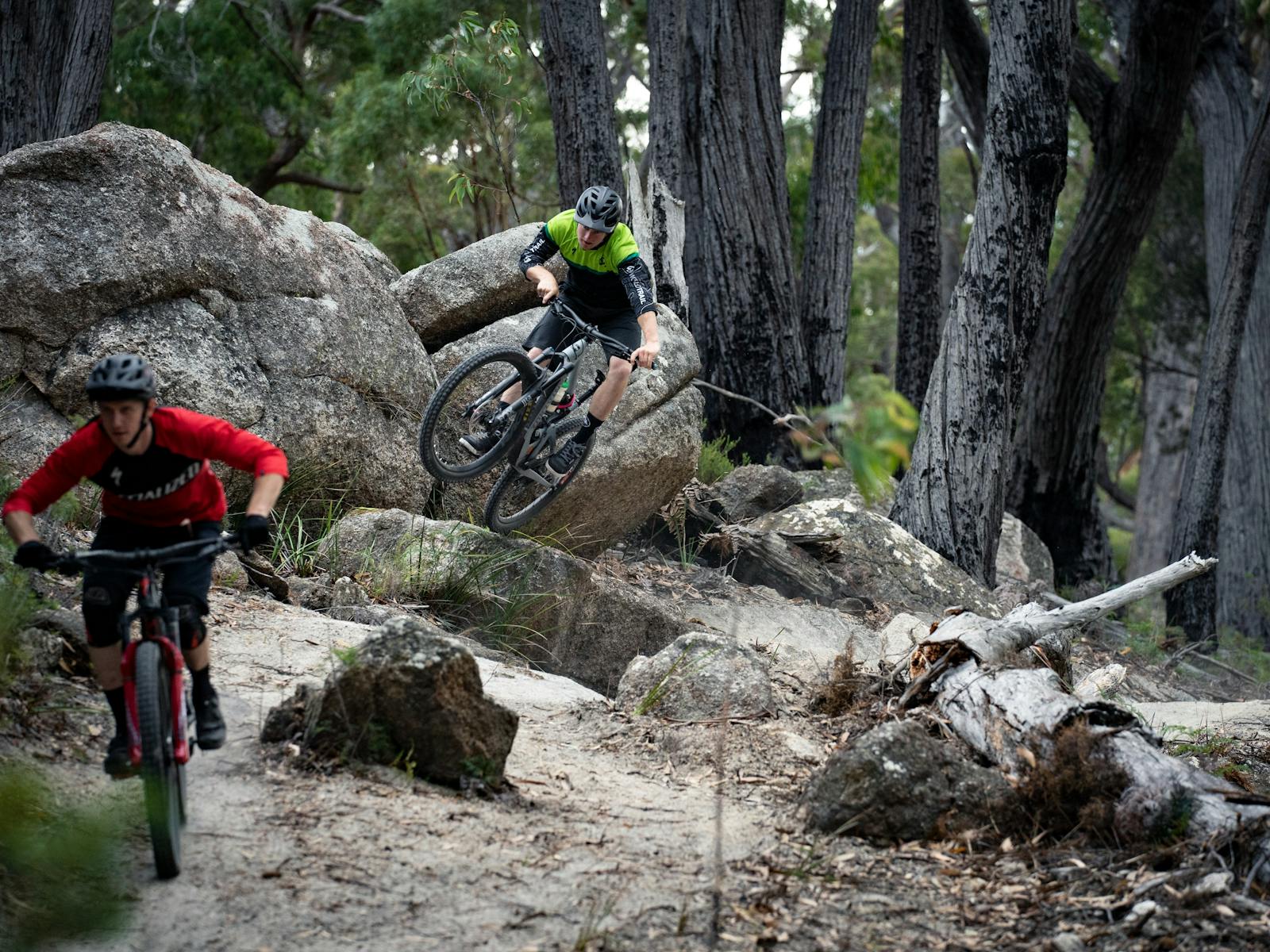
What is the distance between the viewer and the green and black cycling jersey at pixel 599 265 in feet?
25.8

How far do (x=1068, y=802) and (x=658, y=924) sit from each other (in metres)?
1.83

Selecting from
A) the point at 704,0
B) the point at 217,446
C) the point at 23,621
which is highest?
the point at 704,0

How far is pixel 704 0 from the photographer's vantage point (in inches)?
511

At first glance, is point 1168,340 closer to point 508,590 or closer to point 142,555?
point 508,590

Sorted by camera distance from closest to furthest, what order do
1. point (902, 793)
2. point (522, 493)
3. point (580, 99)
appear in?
point (902, 793)
point (522, 493)
point (580, 99)

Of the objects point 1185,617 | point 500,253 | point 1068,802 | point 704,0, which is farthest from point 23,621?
point 1185,617

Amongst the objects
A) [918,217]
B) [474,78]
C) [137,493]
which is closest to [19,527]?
[137,493]

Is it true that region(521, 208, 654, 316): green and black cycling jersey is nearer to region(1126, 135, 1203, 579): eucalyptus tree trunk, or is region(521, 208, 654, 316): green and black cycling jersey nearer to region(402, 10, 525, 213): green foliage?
region(402, 10, 525, 213): green foliage

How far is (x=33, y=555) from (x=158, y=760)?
2.41 ft

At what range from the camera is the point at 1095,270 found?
13359 millimetres

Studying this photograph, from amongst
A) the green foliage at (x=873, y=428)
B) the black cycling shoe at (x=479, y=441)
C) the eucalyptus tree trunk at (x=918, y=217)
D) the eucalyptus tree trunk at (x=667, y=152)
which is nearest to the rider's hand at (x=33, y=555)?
the green foliage at (x=873, y=428)

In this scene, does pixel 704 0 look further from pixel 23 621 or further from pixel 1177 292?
pixel 1177 292

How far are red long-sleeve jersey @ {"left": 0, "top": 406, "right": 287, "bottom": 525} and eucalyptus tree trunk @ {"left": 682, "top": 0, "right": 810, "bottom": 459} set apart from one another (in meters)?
8.68

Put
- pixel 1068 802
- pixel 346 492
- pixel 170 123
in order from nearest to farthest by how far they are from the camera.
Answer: pixel 1068 802, pixel 346 492, pixel 170 123
